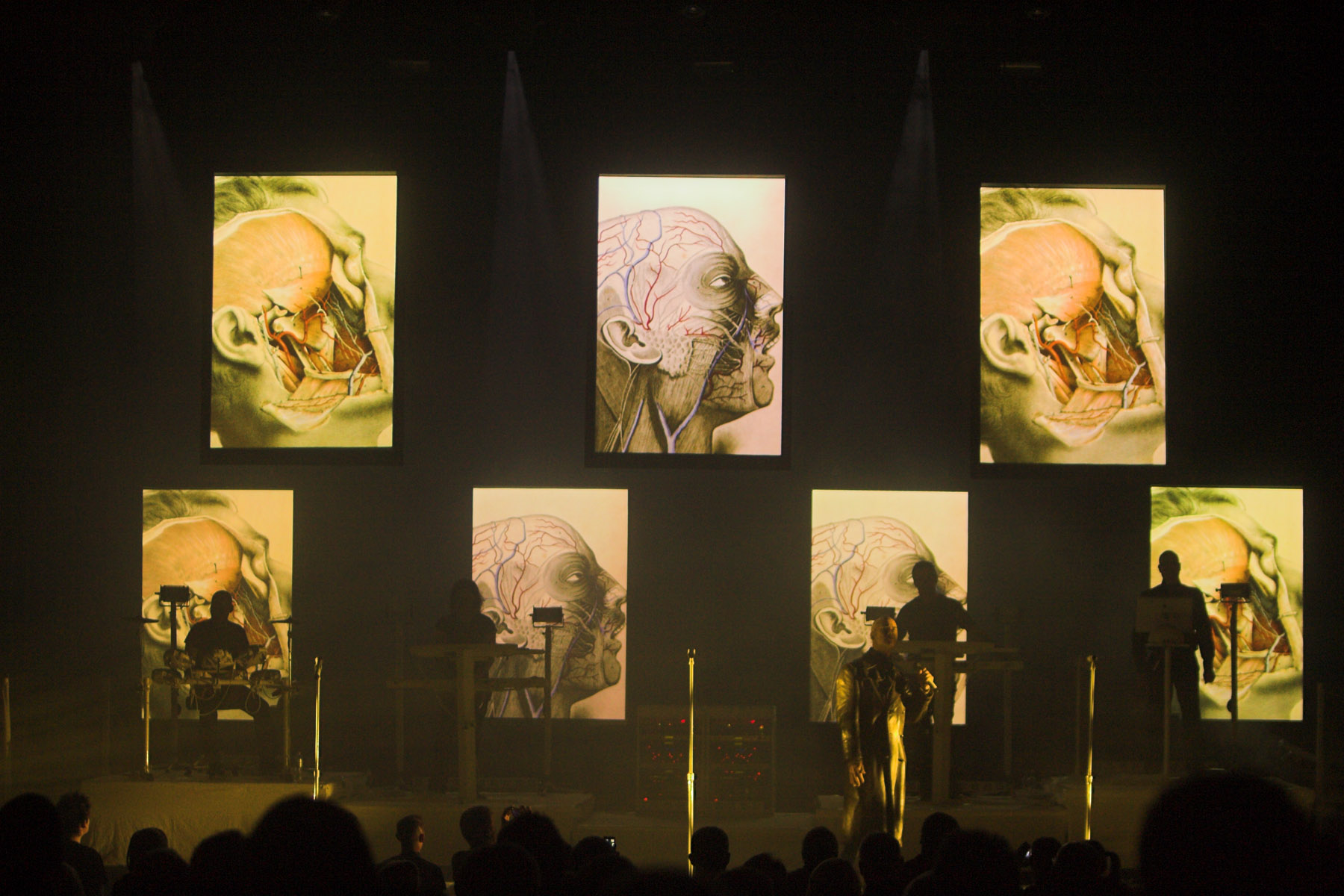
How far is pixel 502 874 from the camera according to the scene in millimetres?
2434

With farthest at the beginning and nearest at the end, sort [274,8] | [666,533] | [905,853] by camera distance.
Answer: [666,533]
[274,8]
[905,853]

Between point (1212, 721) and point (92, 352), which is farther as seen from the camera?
point (92, 352)

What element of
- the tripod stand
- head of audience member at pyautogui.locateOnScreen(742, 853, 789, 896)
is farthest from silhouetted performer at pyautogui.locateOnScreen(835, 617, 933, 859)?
the tripod stand

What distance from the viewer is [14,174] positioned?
959 cm

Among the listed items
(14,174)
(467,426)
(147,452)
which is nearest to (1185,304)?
(467,426)

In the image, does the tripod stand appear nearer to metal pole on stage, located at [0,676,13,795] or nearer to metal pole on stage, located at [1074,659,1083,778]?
metal pole on stage, located at [0,676,13,795]

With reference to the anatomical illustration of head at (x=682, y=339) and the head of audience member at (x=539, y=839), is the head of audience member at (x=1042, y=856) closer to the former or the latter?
the head of audience member at (x=539, y=839)

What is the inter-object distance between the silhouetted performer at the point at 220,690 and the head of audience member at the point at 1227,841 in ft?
25.4

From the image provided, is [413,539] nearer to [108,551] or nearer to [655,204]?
[108,551]

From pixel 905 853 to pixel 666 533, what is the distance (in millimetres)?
3081

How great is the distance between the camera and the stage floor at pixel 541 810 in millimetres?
7457

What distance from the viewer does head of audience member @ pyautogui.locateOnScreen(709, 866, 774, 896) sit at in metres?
3.14

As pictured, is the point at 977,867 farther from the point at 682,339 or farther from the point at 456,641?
the point at 682,339

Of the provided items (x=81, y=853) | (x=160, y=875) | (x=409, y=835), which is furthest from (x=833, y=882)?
(x=81, y=853)
